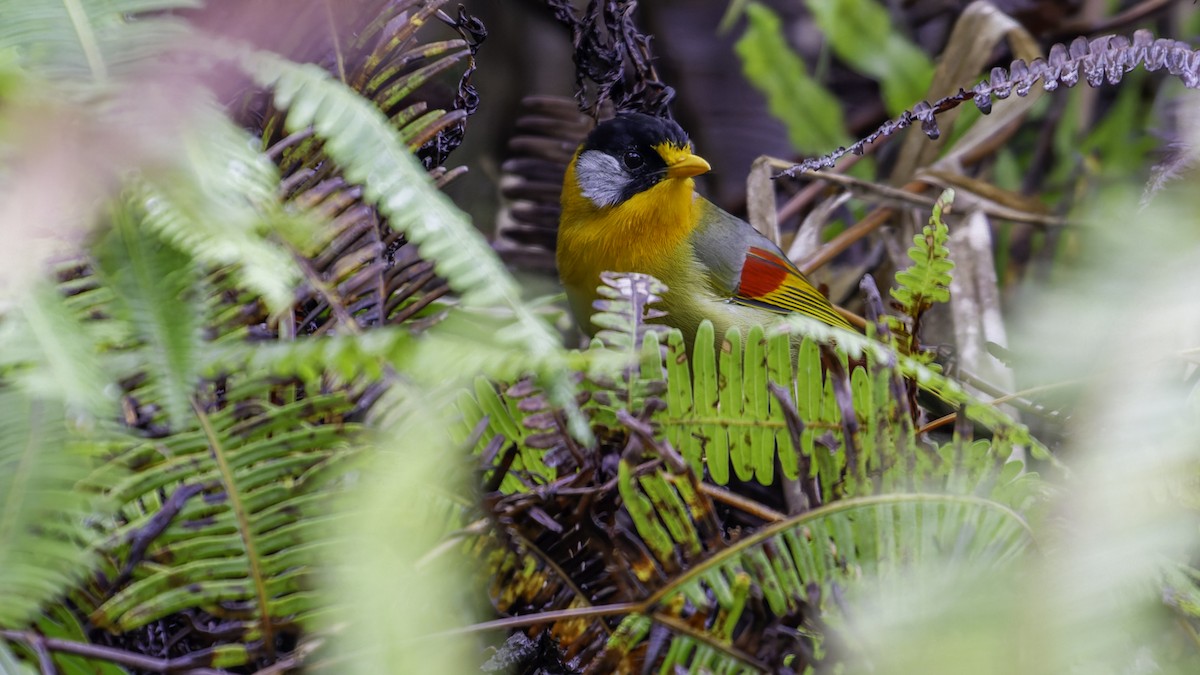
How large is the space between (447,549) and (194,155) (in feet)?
0.69

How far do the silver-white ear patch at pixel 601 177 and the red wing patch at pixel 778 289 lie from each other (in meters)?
0.26

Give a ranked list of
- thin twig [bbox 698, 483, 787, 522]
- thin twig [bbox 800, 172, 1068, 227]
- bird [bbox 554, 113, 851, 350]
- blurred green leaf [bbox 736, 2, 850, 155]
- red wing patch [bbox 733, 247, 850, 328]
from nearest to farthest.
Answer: thin twig [bbox 698, 483, 787, 522] → thin twig [bbox 800, 172, 1068, 227] → red wing patch [bbox 733, 247, 850, 328] → bird [bbox 554, 113, 851, 350] → blurred green leaf [bbox 736, 2, 850, 155]

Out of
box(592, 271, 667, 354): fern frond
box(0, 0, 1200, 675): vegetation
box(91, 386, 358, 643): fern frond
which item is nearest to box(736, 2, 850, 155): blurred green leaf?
box(0, 0, 1200, 675): vegetation

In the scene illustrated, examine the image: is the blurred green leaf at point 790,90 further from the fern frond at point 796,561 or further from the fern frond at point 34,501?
the fern frond at point 34,501

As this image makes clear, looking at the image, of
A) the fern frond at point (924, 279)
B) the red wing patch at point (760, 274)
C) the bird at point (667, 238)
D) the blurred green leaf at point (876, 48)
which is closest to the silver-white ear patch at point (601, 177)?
the bird at point (667, 238)

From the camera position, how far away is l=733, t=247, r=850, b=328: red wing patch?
133 cm

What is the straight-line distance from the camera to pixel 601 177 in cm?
163

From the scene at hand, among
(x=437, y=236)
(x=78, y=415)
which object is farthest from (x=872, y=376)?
(x=78, y=415)

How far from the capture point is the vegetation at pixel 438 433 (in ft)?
1.13

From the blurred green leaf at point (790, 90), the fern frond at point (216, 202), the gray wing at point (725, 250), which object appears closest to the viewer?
the fern frond at point (216, 202)

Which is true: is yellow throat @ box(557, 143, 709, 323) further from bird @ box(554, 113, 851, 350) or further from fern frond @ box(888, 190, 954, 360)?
fern frond @ box(888, 190, 954, 360)

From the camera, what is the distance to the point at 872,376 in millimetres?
544

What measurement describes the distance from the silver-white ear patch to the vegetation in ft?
2.62

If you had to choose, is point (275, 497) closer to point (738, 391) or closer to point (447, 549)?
point (447, 549)
